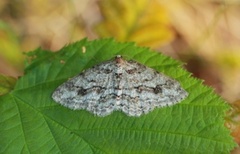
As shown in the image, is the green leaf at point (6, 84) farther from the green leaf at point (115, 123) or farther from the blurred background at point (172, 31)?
the blurred background at point (172, 31)

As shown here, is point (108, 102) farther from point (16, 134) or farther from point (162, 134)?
point (16, 134)

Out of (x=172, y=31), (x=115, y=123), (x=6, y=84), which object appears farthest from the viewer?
(x=172, y=31)

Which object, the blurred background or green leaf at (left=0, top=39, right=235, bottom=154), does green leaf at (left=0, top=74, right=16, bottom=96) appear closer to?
green leaf at (left=0, top=39, right=235, bottom=154)

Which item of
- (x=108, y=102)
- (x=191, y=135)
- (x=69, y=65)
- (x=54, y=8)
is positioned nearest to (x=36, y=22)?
(x=54, y=8)

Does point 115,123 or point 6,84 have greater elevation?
point 6,84

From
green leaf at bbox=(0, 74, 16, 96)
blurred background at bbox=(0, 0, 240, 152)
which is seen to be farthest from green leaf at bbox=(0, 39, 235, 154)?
blurred background at bbox=(0, 0, 240, 152)

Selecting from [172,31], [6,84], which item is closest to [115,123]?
[6,84]

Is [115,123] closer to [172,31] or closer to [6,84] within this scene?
[6,84]
